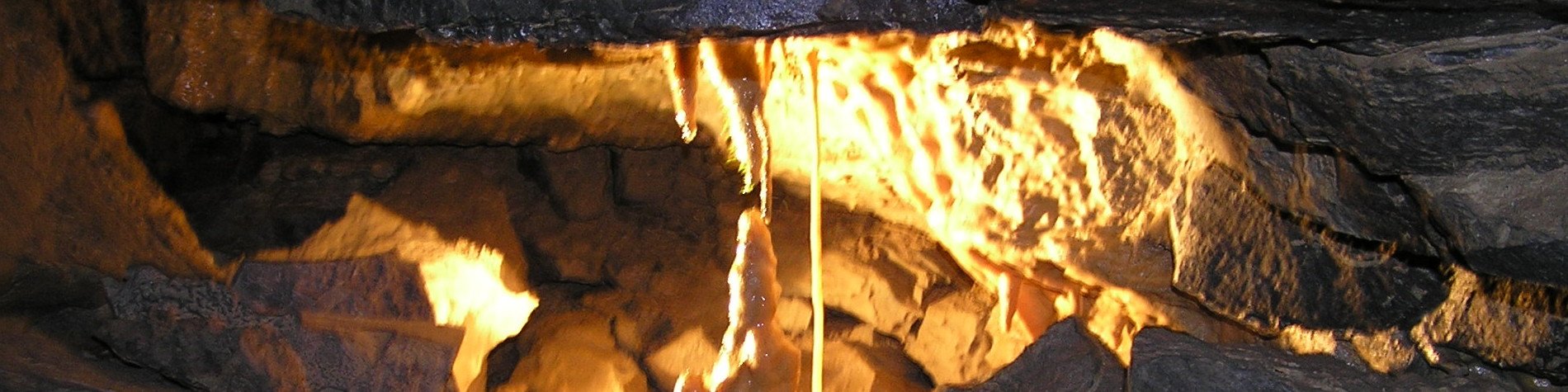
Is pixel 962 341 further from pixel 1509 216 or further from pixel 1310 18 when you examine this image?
pixel 1310 18

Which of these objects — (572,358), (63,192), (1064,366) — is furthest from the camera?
(572,358)

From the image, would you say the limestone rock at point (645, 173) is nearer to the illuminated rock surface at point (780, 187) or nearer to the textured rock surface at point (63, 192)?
the illuminated rock surface at point (780, 187)

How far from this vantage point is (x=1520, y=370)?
6.05ft

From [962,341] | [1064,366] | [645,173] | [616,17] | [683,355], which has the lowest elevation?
[683,355]

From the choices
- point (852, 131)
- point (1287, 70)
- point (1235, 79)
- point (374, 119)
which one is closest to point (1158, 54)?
point (1235, 79)

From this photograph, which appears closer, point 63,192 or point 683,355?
point 63,192

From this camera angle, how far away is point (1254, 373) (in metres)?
2.09

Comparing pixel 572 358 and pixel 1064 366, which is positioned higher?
pixel 1064 366

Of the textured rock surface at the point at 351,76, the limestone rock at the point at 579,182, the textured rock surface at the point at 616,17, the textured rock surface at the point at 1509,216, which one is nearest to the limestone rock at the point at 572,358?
the limestone rock at the point at 579,182

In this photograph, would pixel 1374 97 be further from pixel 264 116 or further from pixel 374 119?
pixel 264 116

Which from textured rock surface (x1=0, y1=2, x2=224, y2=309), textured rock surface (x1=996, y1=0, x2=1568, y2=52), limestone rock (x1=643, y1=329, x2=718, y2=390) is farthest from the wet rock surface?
textured rock surface (x1=0, y1=2, x2=224, y2=309)

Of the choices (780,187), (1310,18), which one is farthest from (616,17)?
(780,187)

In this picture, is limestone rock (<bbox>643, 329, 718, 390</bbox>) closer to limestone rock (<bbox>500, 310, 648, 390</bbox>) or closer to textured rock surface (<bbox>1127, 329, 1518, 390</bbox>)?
limestone rock (<bbox>500, 310, 648, 390</bbox>)

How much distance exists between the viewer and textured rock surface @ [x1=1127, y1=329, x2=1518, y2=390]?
1.93m
